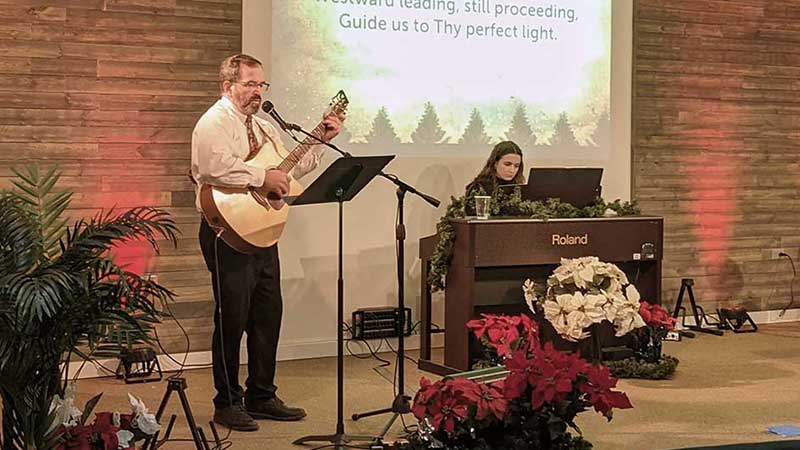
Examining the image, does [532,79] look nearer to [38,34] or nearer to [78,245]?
[38,34]

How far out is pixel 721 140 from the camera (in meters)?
7.64

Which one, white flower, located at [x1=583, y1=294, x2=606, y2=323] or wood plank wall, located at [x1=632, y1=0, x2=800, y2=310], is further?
wood plank wall, located at [x1=632, y1=0, x2=800, y2=310]

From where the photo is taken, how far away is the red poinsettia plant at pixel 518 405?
2.96m

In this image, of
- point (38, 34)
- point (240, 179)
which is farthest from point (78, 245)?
point (38, 34)

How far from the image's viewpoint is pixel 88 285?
2.80 metres

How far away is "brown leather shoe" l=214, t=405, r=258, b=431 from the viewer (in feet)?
14.7

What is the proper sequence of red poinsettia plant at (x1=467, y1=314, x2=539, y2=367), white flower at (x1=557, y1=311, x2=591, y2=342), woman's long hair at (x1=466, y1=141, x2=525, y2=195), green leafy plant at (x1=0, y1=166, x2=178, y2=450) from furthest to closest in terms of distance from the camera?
woman's long hair at (x1=466, y1=141, x2=525, y2=195) → white flower at (x1=557, y1=311, x2=591, y2=342) → red poinsettia plant at (x1=467, y1=314, x2=539, y2=367) → green leafy plant at (x1=0, y1=166, x2=178, y2=450)

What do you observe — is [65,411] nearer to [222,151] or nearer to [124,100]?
[222,151]

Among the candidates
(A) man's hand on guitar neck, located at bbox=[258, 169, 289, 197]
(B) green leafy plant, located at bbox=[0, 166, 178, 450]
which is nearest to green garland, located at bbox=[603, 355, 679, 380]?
(A) man's hand on guitar neck, located at bbox=[258, 169, 289, 197]

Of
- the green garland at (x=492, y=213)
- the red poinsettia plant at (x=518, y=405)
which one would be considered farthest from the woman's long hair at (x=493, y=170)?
the red poinsettia plant at (x=518, y=405)

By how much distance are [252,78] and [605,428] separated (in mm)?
2192

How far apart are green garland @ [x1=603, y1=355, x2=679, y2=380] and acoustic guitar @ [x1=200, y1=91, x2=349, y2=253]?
7.16 feet

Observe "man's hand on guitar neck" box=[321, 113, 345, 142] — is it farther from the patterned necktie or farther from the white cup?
the white cup

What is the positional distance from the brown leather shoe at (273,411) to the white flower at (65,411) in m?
1.73
